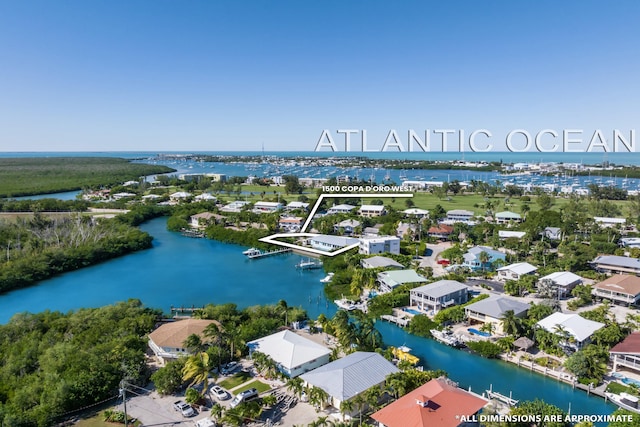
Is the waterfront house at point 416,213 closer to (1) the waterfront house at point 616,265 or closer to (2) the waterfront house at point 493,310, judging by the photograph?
(1) the waterfront house at point 616,265

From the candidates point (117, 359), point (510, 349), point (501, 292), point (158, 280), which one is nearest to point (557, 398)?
point (510, 349)

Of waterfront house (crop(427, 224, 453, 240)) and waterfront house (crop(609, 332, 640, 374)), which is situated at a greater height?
waterfront house (crop(427, 224, 453, 240))

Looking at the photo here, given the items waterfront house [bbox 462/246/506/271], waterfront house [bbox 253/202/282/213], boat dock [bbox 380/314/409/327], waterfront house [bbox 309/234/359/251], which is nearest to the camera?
boat dock [bbox 380/314/409/327]

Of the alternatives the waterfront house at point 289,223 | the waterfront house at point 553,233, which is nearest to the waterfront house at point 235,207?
the waterfront house at point 289,223

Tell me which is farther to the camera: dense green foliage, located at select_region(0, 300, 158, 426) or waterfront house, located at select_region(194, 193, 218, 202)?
waterfront house, located at select_region(194, 193, 218, 202)

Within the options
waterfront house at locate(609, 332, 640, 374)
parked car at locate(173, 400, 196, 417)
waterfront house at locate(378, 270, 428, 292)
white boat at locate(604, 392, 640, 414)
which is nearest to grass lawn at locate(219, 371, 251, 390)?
parked car at locate(173, 400, 196, 417)

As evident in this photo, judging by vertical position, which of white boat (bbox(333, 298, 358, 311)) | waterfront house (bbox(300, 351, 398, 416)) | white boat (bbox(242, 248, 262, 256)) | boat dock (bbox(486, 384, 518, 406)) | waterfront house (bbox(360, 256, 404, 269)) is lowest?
boat dock (bbox(486, 384, 518, 406))

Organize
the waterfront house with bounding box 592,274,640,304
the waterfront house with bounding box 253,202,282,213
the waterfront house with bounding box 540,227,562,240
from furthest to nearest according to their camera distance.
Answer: the waterfront house with bounding box 253,202,282,213, the waterfront house with bounding box 540,227,562,240, the waterfront house with bounding box 592,274,640,304

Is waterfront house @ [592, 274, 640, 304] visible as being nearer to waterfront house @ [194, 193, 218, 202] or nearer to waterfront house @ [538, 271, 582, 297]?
waterfront house @ [538, 271, 582, 297]
